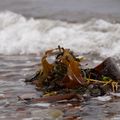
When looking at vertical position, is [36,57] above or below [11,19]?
below

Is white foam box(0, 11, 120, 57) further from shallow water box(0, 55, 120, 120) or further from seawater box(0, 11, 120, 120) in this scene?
shallow water box(0, 55, 120, 120)

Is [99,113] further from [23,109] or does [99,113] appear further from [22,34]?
[22,34]

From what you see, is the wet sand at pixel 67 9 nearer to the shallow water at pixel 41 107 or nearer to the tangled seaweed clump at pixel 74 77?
the tangled seaweed clump at pixel 74 77

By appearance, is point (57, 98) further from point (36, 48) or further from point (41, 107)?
point (36, 48)

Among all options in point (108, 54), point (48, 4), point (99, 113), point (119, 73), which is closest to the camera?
point (99, 113)

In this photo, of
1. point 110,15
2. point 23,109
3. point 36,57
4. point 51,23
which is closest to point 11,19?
point 51,23

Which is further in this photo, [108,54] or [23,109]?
[108,54]

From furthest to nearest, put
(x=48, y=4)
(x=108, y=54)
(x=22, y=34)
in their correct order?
1. (x=48, y=4)
2. (x=22, y=34)
3. (x=108, y=54)
